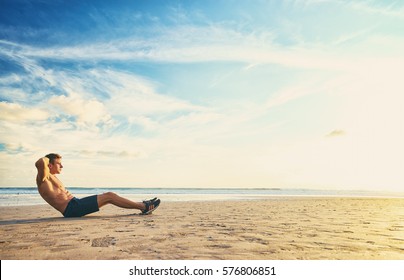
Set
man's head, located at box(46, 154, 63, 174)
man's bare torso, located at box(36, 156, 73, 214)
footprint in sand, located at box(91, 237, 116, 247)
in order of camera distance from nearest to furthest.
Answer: footprint in sand, located at box(91, 237, 116, 247) → man's bare torso, located at box(36, 156, 73, 214) → man's head, located at box(46, 154, 63, 174)

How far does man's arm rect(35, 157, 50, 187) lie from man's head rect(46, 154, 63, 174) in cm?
25

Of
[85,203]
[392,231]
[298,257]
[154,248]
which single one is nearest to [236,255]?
[298,257]

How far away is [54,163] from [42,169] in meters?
0.53

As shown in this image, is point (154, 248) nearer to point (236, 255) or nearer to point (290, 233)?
point (236, 255)

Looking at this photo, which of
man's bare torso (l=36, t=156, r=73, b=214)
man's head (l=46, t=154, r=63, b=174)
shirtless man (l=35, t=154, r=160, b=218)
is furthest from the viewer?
man's head (l=46, t=154, r=63, b=174)

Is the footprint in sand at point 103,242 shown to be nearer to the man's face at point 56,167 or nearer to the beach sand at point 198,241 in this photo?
the beach sand at point 198,241

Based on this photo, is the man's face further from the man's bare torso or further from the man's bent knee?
the man's bent knee

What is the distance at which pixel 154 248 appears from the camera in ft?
15.5

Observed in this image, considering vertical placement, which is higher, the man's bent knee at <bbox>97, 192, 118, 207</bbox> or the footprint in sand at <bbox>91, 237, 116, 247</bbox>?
the man's bent knee at <bbox>97, 192, 118, 207</bbox>

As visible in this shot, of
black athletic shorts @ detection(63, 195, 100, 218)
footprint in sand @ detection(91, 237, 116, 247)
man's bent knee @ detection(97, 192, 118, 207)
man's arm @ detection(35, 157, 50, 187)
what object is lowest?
footprint in sand @ detection(91, 237, 116, 247)

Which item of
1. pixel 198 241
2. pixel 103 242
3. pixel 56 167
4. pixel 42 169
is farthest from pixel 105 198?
pixel 198 241

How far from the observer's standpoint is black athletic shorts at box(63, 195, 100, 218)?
25.7 feet

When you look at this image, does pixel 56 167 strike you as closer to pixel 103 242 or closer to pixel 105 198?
pixel 105 198

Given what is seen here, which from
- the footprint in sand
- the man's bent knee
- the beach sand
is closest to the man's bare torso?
the beach sand
